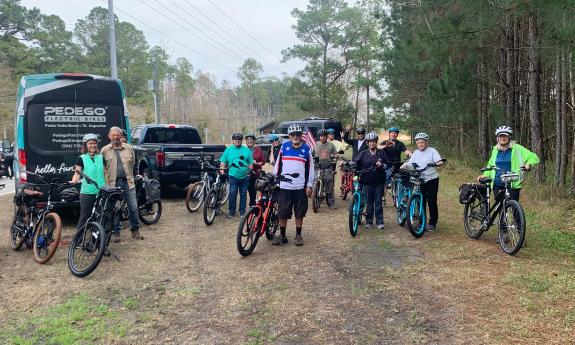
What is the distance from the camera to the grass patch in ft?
13.2

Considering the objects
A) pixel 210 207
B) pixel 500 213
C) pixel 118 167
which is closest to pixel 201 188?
pixel 210 207

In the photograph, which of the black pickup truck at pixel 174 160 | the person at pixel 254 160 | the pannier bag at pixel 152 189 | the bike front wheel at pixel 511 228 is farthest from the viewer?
the black pickup truck at pixel 174 160

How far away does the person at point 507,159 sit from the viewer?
638 centimetres

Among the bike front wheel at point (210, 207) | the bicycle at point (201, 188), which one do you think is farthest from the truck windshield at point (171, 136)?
the bike front wheel at point (210, 207)

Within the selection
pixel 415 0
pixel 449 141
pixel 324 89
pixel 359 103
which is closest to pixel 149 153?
pixel 415 0

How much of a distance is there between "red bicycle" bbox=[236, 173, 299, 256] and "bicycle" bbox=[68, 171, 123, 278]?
1782 mm

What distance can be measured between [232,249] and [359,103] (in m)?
45.7

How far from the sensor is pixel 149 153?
10586 millimetres

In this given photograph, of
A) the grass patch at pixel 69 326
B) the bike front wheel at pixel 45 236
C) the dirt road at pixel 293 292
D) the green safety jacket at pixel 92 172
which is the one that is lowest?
the grass patch at pixel 69 326

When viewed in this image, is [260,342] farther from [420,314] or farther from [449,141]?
[449,141]

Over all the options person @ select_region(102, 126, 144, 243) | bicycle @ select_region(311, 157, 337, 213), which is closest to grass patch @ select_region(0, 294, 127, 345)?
person @ select_region(102, 126, 144, 243)

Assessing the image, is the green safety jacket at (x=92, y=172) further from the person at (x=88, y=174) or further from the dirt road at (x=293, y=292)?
the dirt road at (x=293, y=292)

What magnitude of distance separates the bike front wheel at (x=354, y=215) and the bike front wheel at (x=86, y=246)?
377cm

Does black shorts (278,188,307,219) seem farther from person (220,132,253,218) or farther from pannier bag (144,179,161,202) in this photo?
pannier bag (144,179,161,202)
